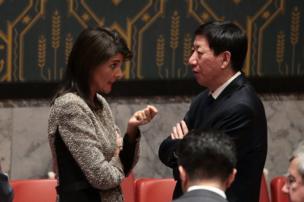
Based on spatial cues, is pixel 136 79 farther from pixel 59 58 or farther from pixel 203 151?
pixel 203 151

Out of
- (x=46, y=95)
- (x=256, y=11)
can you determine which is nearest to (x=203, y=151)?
(x=46, y=95)

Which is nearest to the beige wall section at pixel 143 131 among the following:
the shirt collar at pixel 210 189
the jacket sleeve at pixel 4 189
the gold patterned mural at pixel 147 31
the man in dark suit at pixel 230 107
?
the gold patterned mural at pixel 147 31

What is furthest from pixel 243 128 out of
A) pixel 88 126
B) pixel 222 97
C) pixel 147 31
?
pixel 147 31

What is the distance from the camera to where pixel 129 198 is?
471 cm

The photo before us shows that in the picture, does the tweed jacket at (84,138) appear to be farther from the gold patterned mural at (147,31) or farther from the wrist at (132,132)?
the gold patterned mural at (147,31)

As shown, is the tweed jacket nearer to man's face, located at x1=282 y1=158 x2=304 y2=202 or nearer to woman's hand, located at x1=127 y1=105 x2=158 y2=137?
woman's hand, located at x1=127 y1=105 x2=158 y2=137

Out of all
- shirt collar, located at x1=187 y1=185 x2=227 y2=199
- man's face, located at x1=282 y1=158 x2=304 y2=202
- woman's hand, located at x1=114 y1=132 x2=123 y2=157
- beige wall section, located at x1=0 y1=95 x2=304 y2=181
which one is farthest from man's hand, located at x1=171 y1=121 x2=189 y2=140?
beige wall section, located at x1=0 y1=95 x2=304 y2=181

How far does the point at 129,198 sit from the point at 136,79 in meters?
0.88

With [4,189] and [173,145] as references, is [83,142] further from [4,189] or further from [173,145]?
[4,189]

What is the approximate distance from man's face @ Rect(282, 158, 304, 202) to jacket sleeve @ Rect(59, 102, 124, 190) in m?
0.77

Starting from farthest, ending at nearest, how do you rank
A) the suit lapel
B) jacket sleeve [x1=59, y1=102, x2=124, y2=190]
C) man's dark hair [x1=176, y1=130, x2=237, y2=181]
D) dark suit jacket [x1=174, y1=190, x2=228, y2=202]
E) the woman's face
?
the suit lapel, the woman's face, jacket sleeve [x1=59, y1=102, x2=124, y2=190], man's dark hair [x1=176, y1=130, x2=237, y2=181], dark suit jacket [x1=174, y1=190, x2=228, y2=202]

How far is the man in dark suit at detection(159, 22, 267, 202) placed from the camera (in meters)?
3.43

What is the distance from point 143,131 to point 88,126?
198 centimetres

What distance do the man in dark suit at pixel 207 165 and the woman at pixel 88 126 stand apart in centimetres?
62
